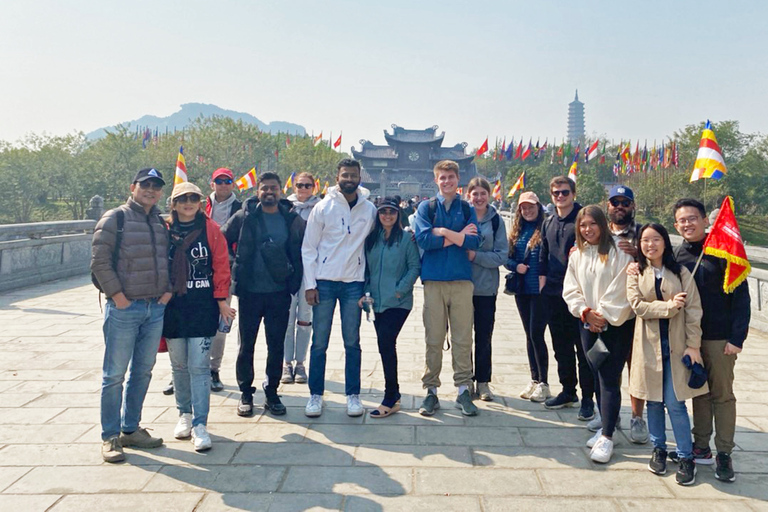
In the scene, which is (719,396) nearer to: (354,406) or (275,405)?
(354,406)

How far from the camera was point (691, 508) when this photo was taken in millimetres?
2748

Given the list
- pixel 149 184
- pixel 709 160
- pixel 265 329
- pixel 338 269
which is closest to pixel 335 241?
pixel 338 269

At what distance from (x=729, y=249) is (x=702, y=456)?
127 centimetres

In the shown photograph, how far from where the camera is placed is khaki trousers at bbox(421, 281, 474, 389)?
413cm

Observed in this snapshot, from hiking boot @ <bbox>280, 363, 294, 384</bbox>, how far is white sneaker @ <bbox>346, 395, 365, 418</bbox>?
0.95m

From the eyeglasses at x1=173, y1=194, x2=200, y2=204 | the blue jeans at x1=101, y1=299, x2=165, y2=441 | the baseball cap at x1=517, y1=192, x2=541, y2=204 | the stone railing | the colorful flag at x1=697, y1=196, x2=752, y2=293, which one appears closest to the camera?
the colorful flag at x1=697, y1=196, x2=752, y2=293

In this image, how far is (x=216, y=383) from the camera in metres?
4.71

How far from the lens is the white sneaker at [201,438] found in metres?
3.40

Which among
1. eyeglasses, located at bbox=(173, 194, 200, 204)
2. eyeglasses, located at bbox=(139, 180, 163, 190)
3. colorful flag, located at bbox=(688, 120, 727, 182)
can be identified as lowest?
eyeglasses, located at bbox=(173, 194, 200, 204)

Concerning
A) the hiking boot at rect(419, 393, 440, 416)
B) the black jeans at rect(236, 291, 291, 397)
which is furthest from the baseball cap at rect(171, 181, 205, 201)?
the hiking boot at rect(419, 393, 440, 416)

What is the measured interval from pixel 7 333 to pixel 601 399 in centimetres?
656

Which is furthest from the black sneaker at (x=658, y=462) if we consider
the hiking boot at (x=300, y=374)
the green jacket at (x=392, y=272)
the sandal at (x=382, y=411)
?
the hiking boot at (x=300, y=374)

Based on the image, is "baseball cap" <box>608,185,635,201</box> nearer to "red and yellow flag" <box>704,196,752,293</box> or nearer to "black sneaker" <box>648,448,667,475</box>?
"red and yellow flag" <box>704,196,752,293</box>

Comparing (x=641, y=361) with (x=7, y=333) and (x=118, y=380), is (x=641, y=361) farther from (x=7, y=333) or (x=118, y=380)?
(x=7, y=333)
